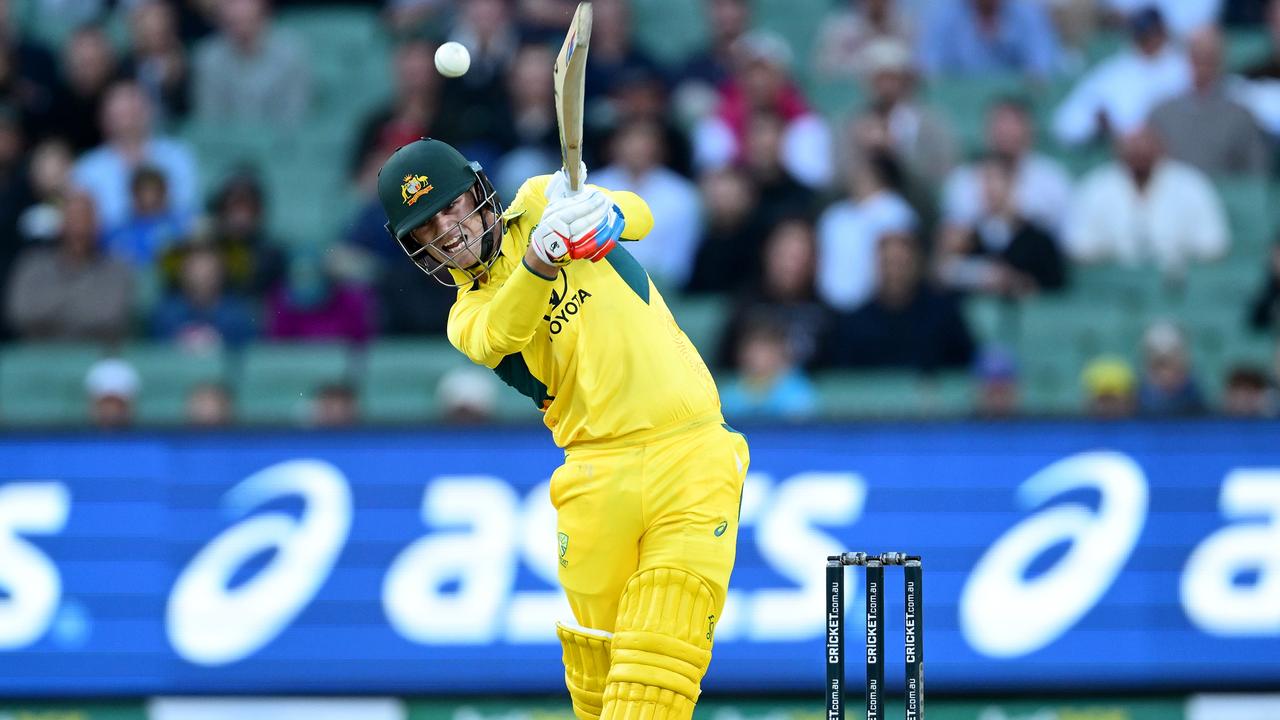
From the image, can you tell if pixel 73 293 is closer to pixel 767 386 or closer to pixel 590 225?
pixel 767 386

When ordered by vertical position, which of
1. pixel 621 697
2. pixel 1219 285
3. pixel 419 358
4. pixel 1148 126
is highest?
pixel 1148 126

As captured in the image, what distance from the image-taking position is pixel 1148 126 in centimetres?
1256

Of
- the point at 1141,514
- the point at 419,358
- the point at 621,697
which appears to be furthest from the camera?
the point at 419,358

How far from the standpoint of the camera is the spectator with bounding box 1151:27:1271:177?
1263 centimetres

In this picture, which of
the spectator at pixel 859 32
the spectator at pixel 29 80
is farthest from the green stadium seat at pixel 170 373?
the spectator at pixel 859 32

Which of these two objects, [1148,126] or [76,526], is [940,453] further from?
[76,526]

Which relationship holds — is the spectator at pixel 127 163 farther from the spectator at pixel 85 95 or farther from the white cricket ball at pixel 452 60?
the white cricket ball at pixel 452 60

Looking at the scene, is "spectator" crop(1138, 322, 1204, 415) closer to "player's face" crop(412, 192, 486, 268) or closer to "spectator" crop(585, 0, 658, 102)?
"spectator" crop(585, 0, 658, 102)

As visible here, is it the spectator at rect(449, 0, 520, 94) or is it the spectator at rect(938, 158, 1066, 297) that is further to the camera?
the spectator at rect(449, 0, 520, 94)

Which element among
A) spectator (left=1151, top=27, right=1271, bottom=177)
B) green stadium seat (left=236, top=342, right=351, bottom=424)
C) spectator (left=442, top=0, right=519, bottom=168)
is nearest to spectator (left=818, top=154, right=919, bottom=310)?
spectator (left=1151, top=27, right=1271, bottom=177)

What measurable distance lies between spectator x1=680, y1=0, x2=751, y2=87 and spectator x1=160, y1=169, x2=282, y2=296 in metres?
3.18

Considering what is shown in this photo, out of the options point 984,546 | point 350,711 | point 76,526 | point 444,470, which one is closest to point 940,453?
point 984,546

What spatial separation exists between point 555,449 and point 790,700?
1.79m

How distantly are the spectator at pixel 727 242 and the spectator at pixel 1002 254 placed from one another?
1.22 meters
